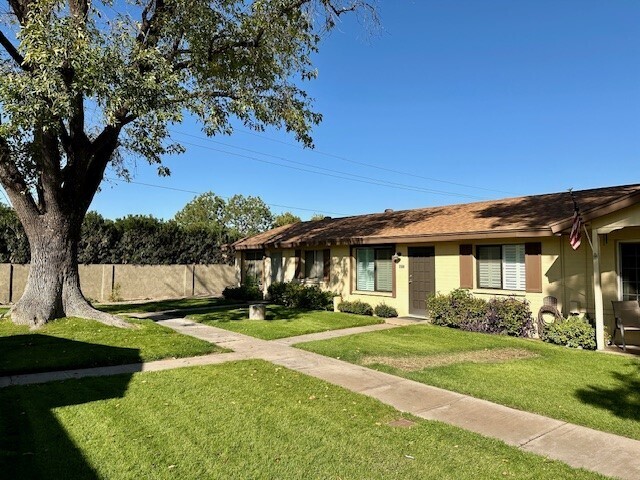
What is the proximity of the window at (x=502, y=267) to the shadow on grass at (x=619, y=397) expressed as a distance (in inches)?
189

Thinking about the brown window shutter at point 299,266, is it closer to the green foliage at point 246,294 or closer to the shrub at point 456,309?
the green foliage at point 246,294

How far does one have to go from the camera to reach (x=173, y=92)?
30.6 ft

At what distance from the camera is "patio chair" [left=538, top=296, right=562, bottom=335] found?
1057 centimetres

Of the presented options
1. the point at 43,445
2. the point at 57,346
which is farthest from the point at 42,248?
the point at 43,445

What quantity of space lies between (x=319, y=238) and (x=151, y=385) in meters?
11.5

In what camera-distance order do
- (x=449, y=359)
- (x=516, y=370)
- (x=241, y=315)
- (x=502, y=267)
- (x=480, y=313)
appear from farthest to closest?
(x=241, y=315) < (x=502, y=267) < (x=480, y=313) < (x=449, y=359) < (x=516, y=370)

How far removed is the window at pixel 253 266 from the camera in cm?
2180

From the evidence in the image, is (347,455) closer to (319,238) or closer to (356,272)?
(356,272)

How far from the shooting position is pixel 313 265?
18359mm

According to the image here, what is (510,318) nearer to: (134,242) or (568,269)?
(568,269)

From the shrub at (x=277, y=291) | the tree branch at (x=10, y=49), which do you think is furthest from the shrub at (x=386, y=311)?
the tree branch at (x=10, y=49)

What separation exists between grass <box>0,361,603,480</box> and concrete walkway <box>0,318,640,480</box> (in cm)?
31

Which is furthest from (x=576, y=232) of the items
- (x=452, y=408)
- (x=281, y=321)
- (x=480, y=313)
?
(x=281, y=321)

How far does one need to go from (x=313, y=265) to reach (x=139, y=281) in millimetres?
9574
